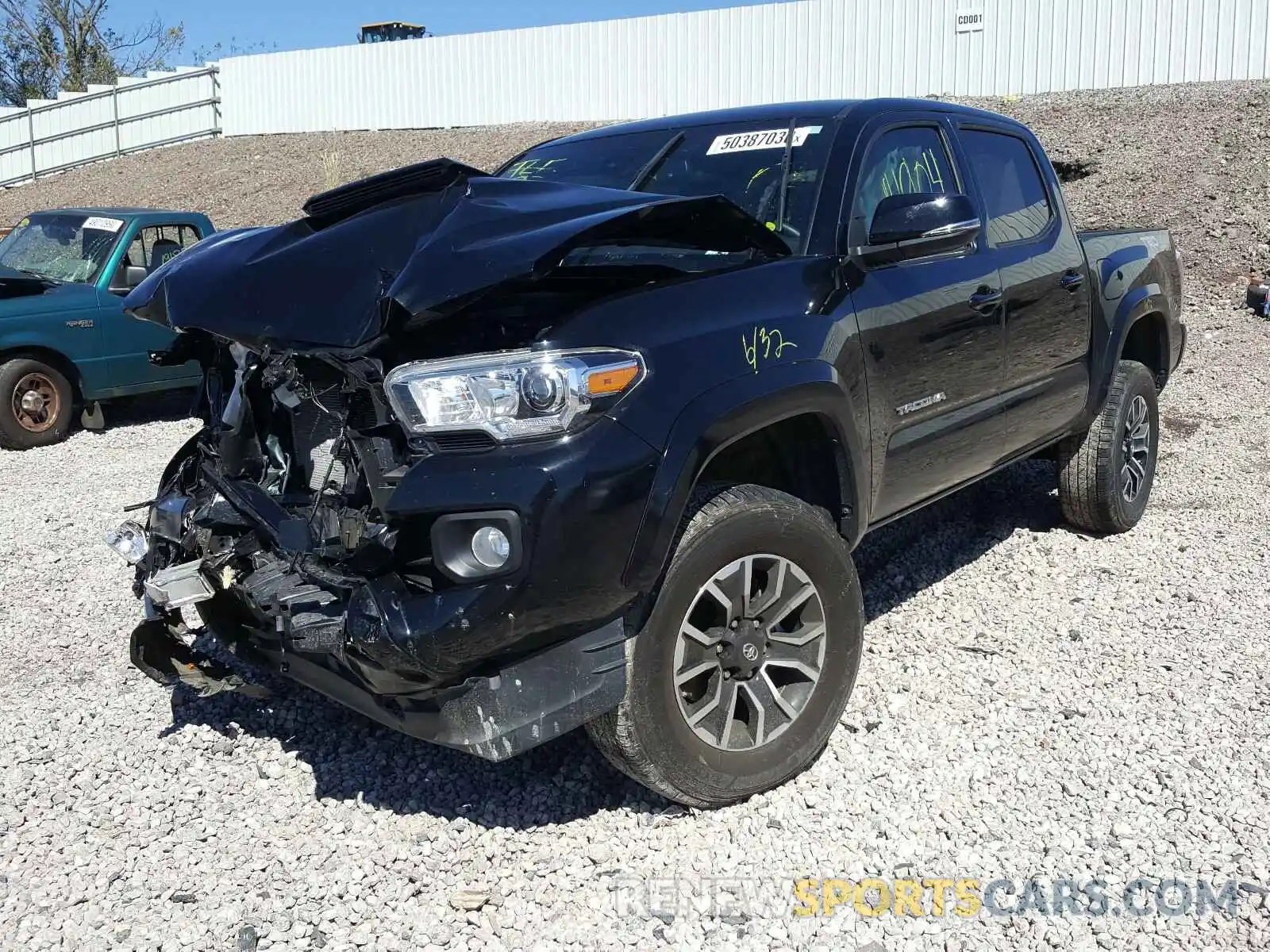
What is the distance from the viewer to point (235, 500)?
3205 mm

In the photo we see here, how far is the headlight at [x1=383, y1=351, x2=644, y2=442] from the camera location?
8.63ft

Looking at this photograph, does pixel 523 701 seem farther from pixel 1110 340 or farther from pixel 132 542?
pixel 1110 340

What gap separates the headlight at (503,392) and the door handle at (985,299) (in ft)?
6.21

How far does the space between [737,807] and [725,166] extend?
7.05 feet

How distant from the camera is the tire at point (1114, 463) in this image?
17.3 feet

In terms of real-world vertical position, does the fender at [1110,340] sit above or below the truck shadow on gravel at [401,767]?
above

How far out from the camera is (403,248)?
2875 millimetres

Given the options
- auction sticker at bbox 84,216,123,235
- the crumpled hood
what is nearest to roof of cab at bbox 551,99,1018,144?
the crumpled hood

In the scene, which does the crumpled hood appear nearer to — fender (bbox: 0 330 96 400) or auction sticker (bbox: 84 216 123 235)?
fender (bbox: 0 330 96 400)

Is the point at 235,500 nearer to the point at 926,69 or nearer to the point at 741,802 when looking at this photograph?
the point at 741,802

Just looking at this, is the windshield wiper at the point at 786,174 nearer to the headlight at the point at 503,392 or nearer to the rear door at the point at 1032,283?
the rear door at the point at 1032,283

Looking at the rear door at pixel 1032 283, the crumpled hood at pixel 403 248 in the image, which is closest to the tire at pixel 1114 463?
the rear door at pixel 1032 283

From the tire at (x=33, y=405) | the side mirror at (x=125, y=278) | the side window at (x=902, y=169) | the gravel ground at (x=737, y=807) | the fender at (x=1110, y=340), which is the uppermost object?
the side window at (x=902, y=169)

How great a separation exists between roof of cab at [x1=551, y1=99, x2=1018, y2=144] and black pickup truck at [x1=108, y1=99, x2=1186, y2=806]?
30 millimetres
